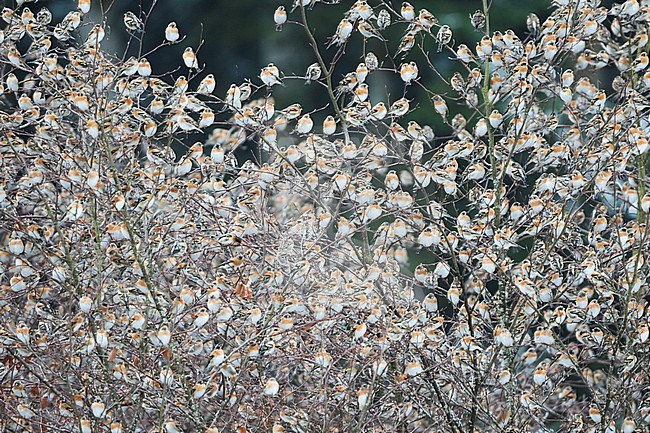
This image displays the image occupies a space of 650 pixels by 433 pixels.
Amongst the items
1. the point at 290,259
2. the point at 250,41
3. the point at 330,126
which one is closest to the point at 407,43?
the point at 330,126

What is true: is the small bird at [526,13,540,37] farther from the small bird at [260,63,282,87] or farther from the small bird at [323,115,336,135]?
the small bird at [260,63,282,87]

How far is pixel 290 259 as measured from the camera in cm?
288

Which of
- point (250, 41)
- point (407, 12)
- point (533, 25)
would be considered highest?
point (533, 25)

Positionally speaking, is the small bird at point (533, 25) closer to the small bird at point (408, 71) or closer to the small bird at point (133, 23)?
the small bird at point (408, 71)

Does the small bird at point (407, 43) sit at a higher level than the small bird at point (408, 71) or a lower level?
higher

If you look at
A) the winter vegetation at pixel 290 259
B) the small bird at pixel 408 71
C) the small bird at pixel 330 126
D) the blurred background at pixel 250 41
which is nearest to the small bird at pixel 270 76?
the winter vegetation at pixel 290 259

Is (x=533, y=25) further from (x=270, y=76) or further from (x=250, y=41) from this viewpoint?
(x=250, y=41)

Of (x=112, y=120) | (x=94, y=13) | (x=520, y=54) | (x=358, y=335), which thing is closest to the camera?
(x=358, y=335)

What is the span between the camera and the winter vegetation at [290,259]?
9.02ft

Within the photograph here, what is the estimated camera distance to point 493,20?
25.1ft

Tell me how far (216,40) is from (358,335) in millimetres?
6558

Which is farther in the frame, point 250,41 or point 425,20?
point 250,41

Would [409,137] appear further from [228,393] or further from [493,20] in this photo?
[493,20]

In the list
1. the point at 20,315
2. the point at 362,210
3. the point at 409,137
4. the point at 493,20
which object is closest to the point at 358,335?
the point at 362,210
